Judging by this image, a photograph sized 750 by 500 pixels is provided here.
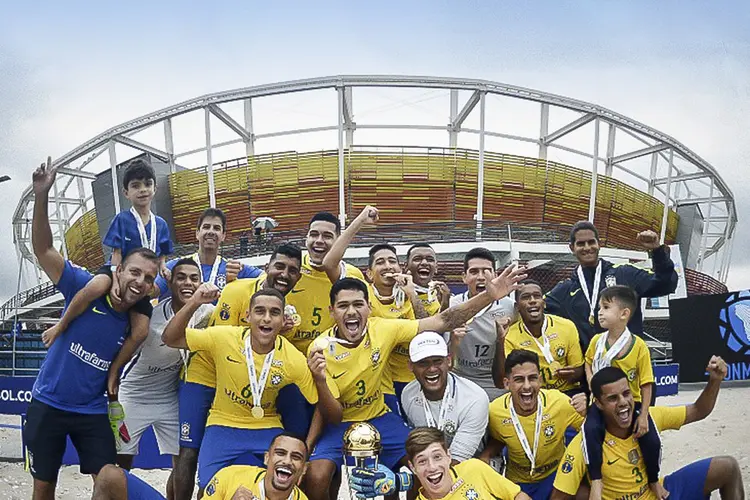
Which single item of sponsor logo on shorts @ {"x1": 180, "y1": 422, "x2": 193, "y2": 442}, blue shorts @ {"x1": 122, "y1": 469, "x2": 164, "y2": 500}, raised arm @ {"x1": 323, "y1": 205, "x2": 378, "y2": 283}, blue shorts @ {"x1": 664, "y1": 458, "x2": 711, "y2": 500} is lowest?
blue shorts @ {"x1": 664, "y1": 458, "x2": 711, "y2": 500}

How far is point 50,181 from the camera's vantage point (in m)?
5.11

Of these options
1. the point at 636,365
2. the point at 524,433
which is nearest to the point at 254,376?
the point at 524,433

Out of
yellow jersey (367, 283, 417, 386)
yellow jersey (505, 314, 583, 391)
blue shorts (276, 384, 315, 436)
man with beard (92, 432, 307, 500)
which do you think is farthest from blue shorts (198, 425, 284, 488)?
yellow jersey (505, 314, 583, 391)

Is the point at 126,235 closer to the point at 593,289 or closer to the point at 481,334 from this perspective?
the point at 481,334

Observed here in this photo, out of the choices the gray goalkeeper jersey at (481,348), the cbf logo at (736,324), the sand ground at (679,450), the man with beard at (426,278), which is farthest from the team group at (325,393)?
the cbf logo at (736,324)

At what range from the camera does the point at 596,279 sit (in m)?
6.45

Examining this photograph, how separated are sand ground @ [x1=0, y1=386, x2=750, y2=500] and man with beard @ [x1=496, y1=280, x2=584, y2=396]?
280cm

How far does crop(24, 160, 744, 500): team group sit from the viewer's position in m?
4.90

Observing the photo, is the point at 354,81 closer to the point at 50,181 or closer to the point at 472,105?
the point at 472,105

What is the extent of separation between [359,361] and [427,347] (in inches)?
22.2

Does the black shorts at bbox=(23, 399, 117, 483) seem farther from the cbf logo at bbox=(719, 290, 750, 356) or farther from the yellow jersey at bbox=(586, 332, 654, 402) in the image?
the cbf logo at bbox=(719, 290, 750, 356)

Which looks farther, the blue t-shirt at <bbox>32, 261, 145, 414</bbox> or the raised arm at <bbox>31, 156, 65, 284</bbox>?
the blue t-shirt at <bbox>32, 261, 145, 414</bbox>

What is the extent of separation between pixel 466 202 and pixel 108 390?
20968 millimetres

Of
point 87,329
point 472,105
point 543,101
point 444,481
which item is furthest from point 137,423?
point 472,105
